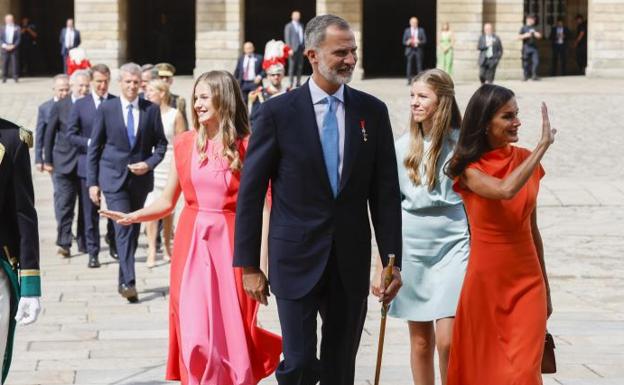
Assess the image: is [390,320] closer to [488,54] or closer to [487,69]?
[488,54]

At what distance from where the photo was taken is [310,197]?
6117 mm

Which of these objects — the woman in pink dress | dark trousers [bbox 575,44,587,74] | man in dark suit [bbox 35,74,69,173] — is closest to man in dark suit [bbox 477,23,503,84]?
dark trousers [bbox 575,44,587,74]

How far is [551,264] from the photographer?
13852 millimetres

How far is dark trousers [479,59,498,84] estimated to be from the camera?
3616cm

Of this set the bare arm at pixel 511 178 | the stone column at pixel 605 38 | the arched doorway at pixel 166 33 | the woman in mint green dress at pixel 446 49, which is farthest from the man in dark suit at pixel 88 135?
the arched doorway at pixel 166 33

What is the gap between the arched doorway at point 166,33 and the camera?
45938mm

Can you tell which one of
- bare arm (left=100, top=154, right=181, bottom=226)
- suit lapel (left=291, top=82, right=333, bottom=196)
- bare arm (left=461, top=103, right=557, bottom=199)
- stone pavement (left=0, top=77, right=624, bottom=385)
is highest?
suit lapel (left=291, top=82, right=333, bottom=196)

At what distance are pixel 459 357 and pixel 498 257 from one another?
48 cm

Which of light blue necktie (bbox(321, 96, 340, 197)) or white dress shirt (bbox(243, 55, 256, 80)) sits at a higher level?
light blue necktie (bbox(321, 96, 340, 197))

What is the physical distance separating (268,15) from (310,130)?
40.2 metres

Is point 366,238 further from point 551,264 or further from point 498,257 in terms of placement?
point 551,264

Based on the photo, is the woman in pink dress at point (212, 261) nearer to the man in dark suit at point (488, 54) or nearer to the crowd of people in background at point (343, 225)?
the crowd of people in background at point (343, 225)

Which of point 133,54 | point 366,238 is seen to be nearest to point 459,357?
point 366,238

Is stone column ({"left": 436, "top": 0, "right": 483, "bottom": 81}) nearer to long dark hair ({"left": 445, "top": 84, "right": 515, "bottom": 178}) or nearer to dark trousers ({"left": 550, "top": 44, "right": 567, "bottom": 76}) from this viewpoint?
dark trousers ({"left": 550, "top": 44, "right": 567, "bottom": 76})
